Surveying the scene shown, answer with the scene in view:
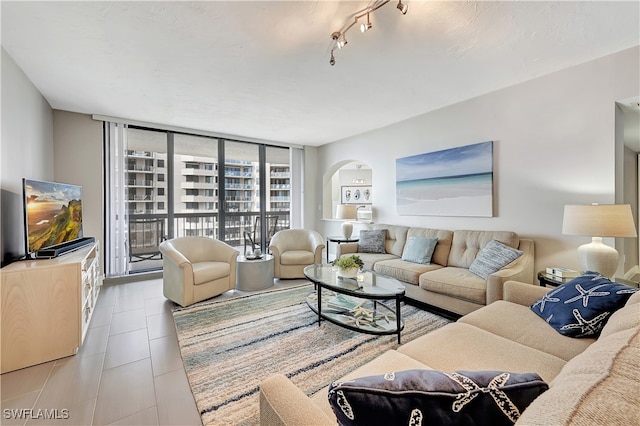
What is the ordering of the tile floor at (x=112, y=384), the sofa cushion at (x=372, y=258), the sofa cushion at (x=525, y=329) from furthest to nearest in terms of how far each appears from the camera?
the sofa cushion at (x=372, y=258), the tile floor at (x=112, y=384), the sofa cushion at (x=525, y=329)

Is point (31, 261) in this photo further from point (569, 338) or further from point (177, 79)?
point (569, 338)

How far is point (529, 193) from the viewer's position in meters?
3.05

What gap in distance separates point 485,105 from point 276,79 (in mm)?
2594

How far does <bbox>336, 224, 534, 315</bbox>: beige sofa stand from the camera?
2543 millimetres

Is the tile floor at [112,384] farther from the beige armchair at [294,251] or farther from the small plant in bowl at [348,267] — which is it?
the beige armchair at [294,251]

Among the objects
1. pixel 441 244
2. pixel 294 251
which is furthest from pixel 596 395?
pixel 294 251

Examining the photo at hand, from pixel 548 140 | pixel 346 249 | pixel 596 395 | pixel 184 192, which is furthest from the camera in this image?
pixel 184 192

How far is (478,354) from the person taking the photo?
138cm

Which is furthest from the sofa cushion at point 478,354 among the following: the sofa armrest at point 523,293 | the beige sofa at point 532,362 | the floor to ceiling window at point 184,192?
the floor to ceiling window at point 184,192

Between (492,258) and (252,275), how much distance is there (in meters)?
2.93

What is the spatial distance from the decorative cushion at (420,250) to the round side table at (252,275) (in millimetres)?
1969

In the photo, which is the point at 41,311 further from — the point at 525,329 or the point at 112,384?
the point at 525,329

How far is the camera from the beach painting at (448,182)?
11.1ft

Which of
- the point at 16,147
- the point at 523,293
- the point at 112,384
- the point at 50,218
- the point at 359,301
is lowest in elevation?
the point at 112,384
